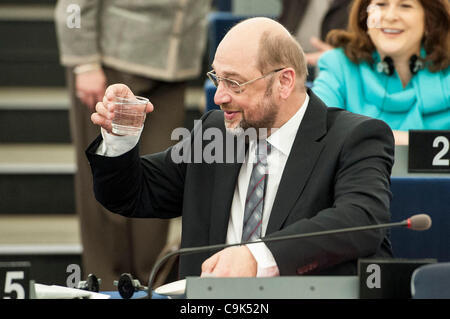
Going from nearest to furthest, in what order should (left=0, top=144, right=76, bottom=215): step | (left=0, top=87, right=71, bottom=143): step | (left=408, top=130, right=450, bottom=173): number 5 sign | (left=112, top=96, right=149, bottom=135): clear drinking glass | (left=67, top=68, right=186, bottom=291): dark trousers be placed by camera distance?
(left=112, top=96, right=149, bottom=135): clear drinking glass → (left=408, top=130, right=450, bottom=173): number 5 sign → (left=67, top=68, right=186, bottom=291): dark trousers → (left=0, top=144, right=76, bottom=215): step → (left=0, top=87, right=71, bottom=143): step

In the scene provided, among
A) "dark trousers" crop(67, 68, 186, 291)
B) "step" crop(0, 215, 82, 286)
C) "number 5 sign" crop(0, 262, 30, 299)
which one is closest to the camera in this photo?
"number 5 sign" crop(0, 262, 30, 299)

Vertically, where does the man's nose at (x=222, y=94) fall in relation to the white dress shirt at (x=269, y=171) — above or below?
above

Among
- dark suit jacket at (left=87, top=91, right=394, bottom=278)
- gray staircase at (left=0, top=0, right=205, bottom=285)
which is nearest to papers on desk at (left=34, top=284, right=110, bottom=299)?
dark suit jacket at (left=87, top=91, right=394, bottom=278)

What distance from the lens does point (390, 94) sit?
282 centimetres

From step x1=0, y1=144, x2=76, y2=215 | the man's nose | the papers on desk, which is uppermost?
the man's nose

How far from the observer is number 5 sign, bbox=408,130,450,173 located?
2240 millimetres

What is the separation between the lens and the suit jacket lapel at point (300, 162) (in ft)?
6.08

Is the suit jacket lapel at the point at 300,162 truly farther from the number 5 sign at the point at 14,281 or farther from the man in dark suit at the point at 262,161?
the number 5 sign at the point at 14,281

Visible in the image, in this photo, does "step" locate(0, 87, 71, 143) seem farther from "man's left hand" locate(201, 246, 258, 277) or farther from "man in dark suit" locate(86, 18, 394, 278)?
"man's left hand" locate(201, 246, 258, 277)

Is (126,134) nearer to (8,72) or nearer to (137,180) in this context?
(137,180)

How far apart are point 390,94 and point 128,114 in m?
1.22

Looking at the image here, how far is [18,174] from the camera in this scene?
3.87 m

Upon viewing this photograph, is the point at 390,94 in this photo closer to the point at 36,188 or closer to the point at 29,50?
the point at 36,188

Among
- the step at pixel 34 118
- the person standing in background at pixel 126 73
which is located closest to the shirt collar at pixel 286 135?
the person standing in background at pixel 126 73
